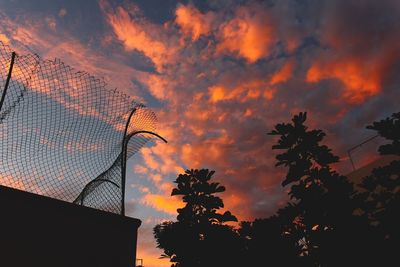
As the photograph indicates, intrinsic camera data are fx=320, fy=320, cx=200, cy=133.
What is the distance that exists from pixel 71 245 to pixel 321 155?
669 centimetres

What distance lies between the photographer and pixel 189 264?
10.1 m

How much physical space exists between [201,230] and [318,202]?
13.2ft

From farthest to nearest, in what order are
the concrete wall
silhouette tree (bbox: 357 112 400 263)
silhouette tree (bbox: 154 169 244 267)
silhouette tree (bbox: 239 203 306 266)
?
silhouette tree (bbox: 154 169 244 267) < silhouette tree (bbox: 239 203 306 266) < silhouette tree (bbox: 357 112 400 263) < the concrete wall

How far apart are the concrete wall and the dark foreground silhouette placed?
494cm

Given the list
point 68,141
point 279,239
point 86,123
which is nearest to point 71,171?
point 68,141

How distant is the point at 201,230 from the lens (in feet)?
34.0

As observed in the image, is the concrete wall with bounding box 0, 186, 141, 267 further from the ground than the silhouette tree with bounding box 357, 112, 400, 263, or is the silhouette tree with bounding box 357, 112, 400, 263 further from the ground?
the silhouette tree with bounding box 357, 112, 400, 263

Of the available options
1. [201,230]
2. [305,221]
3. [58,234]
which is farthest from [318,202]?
[58,234]

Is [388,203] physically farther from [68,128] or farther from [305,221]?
[68,128]

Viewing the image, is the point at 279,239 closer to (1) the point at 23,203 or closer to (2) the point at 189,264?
(2) the point at 189,264

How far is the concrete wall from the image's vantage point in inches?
141

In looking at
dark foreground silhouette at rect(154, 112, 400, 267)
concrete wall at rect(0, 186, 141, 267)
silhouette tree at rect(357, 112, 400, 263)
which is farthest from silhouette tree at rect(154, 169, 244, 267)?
concrete wall at rect(0, 186, 141, 267)

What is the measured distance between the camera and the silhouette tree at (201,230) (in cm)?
971

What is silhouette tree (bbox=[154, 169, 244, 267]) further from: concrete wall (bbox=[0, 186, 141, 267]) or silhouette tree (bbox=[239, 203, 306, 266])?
concrete wall (bbox=[0, 186, 141, 267])
